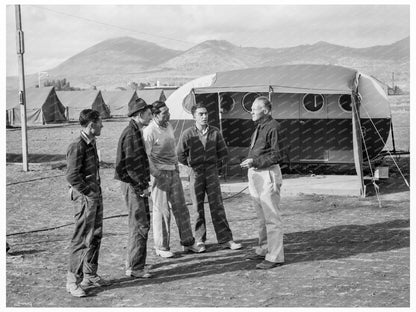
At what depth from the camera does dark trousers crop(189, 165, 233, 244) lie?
25.0ft

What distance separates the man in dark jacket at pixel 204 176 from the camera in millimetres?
7598

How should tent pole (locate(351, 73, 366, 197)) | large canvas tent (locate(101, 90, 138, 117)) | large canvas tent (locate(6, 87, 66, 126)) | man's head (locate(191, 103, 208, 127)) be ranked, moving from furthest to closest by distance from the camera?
large canvas tent (locate(101, 90, 138, 117)), large canvas tent (locate(6, 87, 66, 126)), tent pole (locate(351, 73, 366, 197)), man's head (locate(191, 103, 208, 127))

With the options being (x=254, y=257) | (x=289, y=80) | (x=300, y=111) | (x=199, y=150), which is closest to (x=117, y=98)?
(x=300, y=111)

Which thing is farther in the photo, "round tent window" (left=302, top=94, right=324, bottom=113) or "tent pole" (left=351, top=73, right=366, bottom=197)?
"round tent window" (left=302, top=94, right=324, bottom=113)

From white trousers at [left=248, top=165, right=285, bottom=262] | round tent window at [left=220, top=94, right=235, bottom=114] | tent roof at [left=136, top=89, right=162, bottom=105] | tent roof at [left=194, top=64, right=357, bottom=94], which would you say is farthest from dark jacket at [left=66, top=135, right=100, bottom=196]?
tent roof at [left=136, top=89, right=162, bottom=105]

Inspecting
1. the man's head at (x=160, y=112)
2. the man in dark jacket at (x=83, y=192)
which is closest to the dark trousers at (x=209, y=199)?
the man's head at (x=160, y=112)

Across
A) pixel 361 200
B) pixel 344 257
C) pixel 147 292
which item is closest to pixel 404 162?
pixel 361 200

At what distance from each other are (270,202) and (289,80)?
668 centimetres

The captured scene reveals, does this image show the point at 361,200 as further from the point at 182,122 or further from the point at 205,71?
the point at 205,71

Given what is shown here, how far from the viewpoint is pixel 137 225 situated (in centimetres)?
623

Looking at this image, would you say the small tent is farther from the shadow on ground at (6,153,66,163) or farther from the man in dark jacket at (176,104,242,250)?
the man in dark jacket at (176,104,242,250)

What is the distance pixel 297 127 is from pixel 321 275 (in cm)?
888

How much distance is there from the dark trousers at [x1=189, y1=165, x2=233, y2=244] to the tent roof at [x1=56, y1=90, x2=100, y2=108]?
3634cm

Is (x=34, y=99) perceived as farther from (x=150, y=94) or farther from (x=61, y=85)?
(x=61, y=85)
